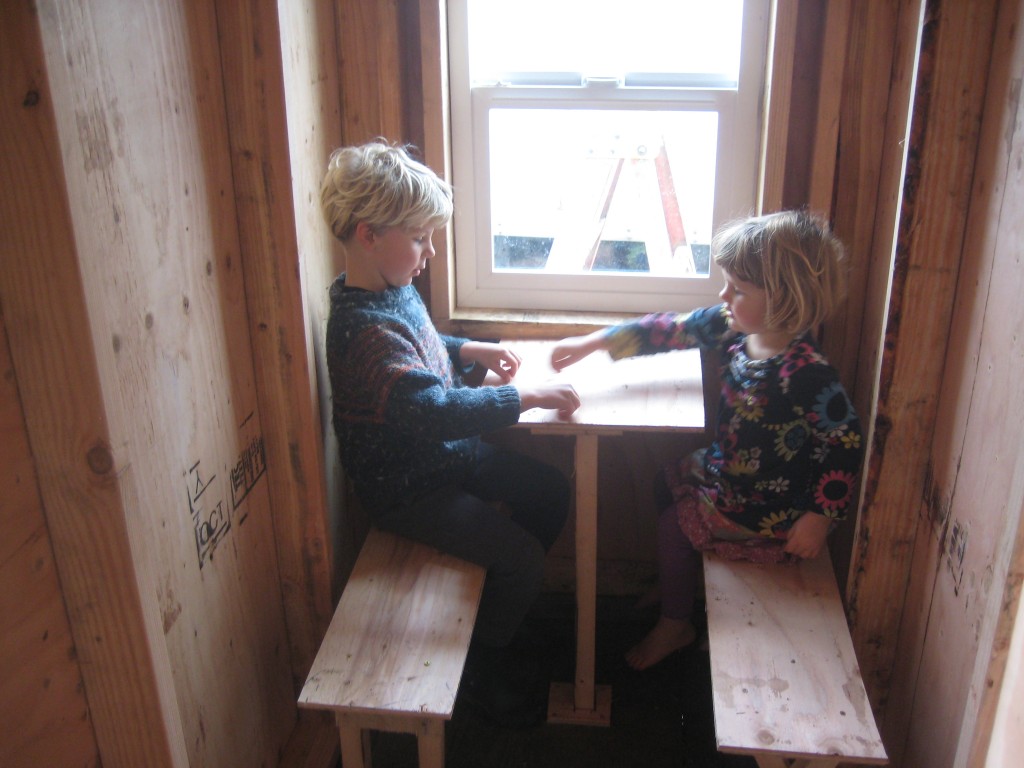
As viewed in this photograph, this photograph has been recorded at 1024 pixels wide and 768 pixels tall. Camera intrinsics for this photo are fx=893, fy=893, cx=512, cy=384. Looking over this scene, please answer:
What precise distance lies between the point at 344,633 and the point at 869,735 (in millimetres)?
859

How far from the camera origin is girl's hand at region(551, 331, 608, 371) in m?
1.91

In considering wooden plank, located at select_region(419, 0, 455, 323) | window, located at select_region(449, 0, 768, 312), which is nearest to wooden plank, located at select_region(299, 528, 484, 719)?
wooden plank, located at select_region(419, 0, 455, 323)

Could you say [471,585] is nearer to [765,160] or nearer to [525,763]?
[525,763]

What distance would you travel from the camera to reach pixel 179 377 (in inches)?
51.3

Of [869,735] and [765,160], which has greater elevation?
[765,160]

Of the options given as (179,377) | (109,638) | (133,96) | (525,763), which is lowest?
(525,763)

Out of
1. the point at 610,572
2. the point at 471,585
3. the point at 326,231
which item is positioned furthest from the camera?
the point at 610,572

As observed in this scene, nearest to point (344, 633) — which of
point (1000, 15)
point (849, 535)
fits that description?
point (849, 535)

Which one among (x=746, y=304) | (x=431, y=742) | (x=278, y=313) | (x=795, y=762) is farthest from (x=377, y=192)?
(x=795, y=762)

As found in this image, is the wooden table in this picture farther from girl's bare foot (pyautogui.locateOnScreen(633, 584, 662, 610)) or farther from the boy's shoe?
girl's bare foot (pyautogui.locateOnScreen(633, 584, 662, 610))

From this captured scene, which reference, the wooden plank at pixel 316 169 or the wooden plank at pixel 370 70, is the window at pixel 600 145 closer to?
the wooden plank at pixel 370 70

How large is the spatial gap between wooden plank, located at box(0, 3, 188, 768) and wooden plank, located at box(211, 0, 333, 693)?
0.43 meters

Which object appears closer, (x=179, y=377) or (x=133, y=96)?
(x=133, y=96)

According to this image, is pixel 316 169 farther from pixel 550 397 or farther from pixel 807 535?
pixel 807 535
